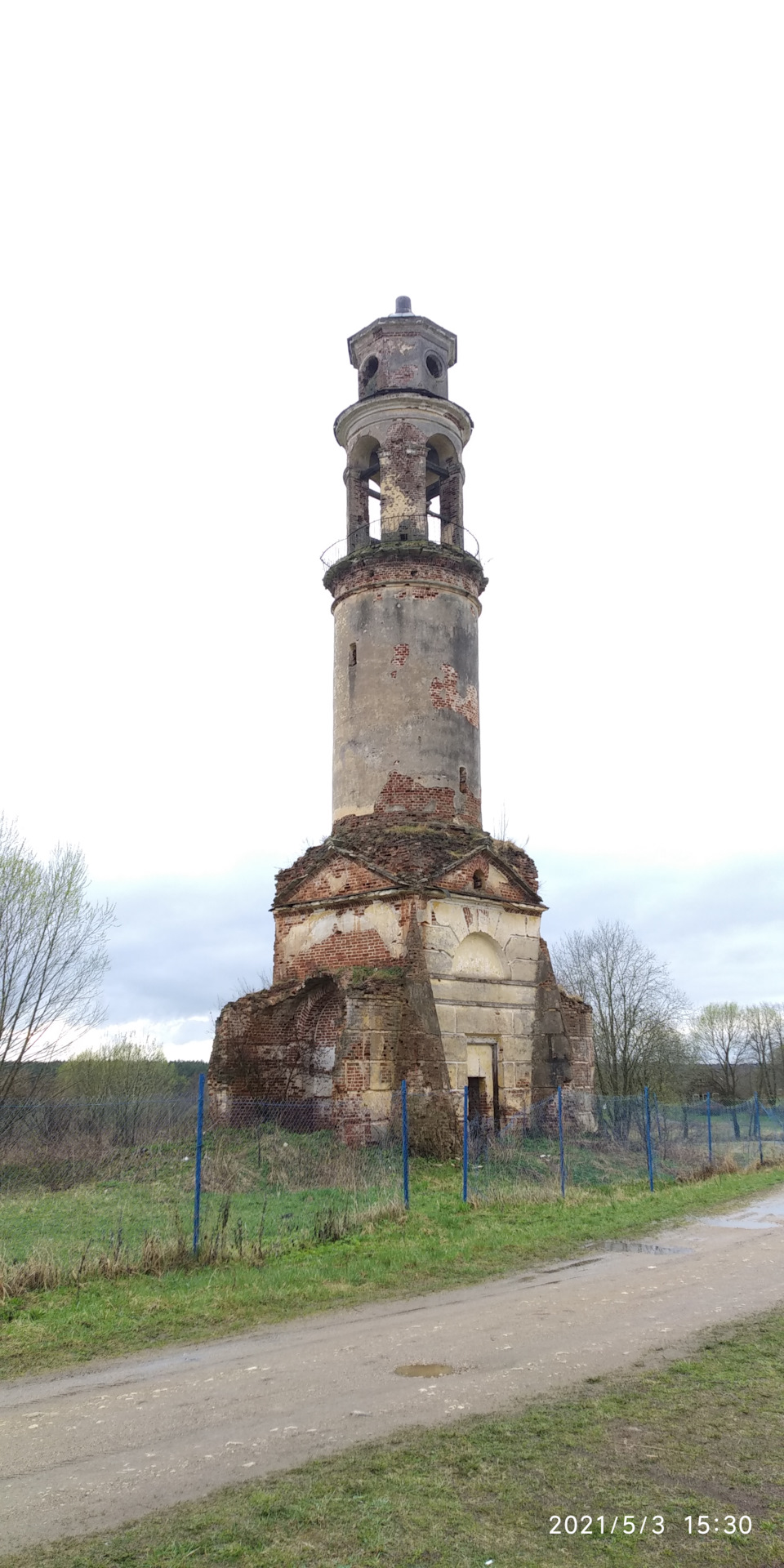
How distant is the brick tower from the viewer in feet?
62.4

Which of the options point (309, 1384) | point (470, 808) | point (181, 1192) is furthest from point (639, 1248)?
point (470, 808)

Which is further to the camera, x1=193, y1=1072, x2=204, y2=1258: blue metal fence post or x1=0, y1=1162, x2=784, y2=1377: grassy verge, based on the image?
x1=193, y1=1072, x2=204, y2=1258: blue metal fence post

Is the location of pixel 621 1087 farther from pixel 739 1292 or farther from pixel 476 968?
pixel 739 1292

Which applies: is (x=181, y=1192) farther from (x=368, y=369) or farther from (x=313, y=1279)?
(x=368, y=369)

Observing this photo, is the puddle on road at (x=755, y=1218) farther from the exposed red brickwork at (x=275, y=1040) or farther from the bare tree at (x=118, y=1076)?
the bare tree at (x=118, y=1076)

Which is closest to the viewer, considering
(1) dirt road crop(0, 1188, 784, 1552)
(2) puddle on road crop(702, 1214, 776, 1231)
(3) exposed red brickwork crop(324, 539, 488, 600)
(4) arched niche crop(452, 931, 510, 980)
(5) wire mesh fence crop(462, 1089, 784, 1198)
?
(1) dirt road crop(0, 1188, 784, 1552)

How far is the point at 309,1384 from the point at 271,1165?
33.4 feet

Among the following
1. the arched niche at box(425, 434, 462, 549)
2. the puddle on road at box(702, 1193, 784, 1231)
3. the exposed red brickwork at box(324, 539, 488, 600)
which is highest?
the arched niche at box(425, 434, 462, 549)

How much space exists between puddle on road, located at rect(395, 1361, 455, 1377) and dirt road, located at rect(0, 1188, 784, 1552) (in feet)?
0.24

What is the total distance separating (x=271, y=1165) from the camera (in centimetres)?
1655

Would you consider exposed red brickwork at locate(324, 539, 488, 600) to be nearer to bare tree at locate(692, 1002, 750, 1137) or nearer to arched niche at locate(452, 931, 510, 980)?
arched niche at locate(452, 931, 510, 980)

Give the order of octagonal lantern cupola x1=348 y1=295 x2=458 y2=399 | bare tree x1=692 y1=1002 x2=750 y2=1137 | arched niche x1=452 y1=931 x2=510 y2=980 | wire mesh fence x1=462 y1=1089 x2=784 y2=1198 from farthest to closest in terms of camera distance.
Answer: bare tree x1=692 y1=1002 x2=750 y2=1137, octagonal lantern cupola x1=348 y1=295 x2=458 y2=399, arched niche x1=452 y1=931 x2=510 y2=980, wire mesh fence x1=462 y1=1089 x2=784 y2=1198

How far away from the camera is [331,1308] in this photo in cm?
907

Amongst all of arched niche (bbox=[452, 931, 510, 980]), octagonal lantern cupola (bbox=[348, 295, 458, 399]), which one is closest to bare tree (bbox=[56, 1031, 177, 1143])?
arched niche (bbox=[452, 931, 510, 980])
